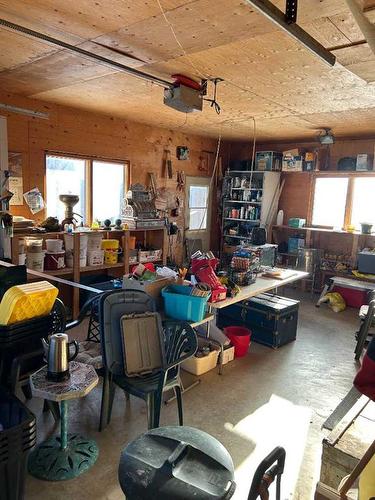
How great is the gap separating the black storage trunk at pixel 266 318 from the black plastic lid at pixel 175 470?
2.53m

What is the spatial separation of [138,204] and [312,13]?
369 cm

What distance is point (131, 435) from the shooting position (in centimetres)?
245

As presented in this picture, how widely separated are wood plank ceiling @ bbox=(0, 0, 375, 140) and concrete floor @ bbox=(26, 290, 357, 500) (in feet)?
8.35

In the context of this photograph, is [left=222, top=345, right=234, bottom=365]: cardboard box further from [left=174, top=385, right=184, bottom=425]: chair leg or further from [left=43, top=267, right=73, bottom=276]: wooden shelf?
[left=43, top=267, right=73, bottom=276]: wooden shelf

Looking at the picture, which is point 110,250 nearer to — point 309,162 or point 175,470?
point 309,162

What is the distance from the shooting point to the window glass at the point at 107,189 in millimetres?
5168

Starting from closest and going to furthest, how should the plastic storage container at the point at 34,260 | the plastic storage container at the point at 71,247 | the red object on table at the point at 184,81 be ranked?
1. the red object on table at the point at 184,81
2. the plastic storage container at the point at 34,260
3. the plastic storage container at the point at 71,247

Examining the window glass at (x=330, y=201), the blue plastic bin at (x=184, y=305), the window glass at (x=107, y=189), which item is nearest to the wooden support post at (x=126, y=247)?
the window glass at (x=107, y=189)

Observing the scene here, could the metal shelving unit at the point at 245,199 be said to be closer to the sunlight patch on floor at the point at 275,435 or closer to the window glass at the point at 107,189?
the window glass at the point at 107,189

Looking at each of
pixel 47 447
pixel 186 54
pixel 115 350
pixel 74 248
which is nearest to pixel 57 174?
pixel 74 248

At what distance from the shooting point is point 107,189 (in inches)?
211

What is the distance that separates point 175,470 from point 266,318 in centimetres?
280

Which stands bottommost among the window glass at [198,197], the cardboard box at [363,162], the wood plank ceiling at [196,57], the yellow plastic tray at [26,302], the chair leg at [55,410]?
the chair leg at [55,410]

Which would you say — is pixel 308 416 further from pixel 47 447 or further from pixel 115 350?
pixel 47 447
